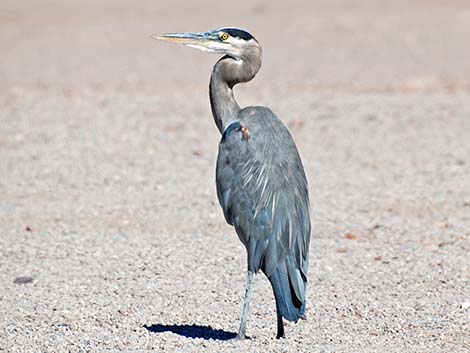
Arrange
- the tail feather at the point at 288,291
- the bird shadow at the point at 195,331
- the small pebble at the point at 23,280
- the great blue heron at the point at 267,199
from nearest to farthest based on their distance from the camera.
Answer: the tail feather at the point at 288,291 < the great blue heron at the point at 267,199 < the bird shadow at the point at 195,331 < the small pebble at the point at 23,280

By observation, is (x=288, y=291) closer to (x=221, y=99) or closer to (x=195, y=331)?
(x=195, y=331)

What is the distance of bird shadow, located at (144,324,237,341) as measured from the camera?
23.8ft

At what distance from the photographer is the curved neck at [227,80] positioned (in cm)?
775

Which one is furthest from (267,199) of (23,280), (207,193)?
(207,193)

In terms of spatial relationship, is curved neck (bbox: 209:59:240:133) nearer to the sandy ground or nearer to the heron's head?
the heron's head

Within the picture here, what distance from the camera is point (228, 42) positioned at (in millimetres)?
7773

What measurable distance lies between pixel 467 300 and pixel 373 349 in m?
1.40

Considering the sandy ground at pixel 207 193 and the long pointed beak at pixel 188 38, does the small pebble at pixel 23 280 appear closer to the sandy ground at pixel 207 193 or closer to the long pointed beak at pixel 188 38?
the sandy ground at pixel 207 193

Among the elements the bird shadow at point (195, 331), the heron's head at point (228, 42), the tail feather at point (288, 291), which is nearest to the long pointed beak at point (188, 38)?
the heron's head at point (228, 42)

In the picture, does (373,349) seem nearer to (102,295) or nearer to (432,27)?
(102,295)

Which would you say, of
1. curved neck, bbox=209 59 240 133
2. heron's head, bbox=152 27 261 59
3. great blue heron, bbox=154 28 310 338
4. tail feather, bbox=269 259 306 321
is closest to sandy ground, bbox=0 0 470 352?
tail feather, bbox=269 259 306 321

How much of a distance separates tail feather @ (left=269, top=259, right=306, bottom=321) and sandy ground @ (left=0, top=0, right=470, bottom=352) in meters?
0.25

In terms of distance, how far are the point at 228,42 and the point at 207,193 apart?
3900 mm

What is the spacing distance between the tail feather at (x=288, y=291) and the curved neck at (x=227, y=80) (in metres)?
1.24
